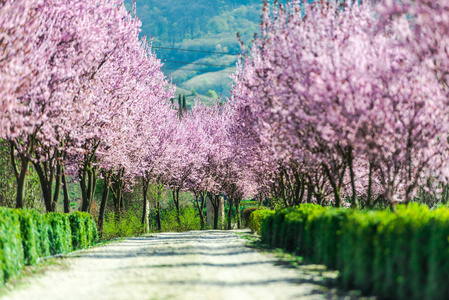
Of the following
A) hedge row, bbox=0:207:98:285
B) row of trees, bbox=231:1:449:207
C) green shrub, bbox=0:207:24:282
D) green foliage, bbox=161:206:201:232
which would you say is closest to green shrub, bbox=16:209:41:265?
hedge row, bbox=0:207:98:285

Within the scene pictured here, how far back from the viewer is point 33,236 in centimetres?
1312

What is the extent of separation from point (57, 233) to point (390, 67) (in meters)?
10.9

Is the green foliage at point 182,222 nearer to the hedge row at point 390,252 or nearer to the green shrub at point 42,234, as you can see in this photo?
the green shrub at point 42,234

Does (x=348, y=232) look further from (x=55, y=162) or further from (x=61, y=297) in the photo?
(x=55, y=162)

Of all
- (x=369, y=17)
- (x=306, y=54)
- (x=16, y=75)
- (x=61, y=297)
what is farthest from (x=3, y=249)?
(x=369, y=17)

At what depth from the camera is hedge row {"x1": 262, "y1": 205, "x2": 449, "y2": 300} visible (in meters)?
6.95

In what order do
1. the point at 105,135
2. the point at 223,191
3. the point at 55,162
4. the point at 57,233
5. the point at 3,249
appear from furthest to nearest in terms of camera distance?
the point at 223,191 < the point at 105,135 < the point at 55,162 < the point at 57,233 < the point at 3,249

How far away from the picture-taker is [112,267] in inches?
518

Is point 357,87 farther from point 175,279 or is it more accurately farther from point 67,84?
point 67,84

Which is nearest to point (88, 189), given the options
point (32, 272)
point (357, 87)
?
point (32, 272)

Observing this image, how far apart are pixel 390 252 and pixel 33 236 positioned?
915 cm

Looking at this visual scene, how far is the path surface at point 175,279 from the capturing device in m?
8.85

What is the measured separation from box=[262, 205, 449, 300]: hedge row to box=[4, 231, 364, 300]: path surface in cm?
76

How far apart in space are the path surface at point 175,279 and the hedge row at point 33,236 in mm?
697
